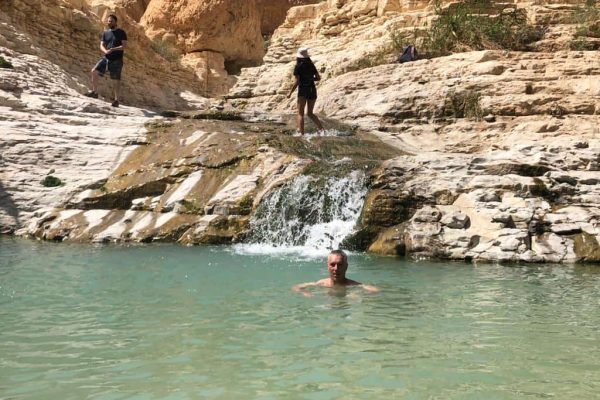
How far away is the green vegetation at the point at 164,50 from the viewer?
81.0ft

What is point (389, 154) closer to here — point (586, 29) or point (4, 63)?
point (586, 29)

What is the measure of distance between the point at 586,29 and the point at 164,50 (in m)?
16.4

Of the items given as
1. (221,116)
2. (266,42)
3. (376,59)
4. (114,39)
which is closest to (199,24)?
(266,42)

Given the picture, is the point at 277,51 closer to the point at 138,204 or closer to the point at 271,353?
the point at 138,204

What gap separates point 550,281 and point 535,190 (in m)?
2.89

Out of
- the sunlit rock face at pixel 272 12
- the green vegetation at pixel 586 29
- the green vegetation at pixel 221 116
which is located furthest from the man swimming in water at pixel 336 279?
the sunlit rock face at pixel 272 12

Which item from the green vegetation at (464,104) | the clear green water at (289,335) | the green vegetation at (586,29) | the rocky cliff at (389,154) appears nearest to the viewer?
the clear green water at (289,335)

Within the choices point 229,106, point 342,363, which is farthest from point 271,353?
point 229,106

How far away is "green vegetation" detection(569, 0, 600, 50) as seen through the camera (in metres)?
15.8

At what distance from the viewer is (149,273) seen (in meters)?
6.98

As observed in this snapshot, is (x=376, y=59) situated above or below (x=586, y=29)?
below

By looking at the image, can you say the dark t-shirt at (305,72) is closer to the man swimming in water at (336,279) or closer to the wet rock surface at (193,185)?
the wet rock surface at (193,185)

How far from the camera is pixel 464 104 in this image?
584 inches

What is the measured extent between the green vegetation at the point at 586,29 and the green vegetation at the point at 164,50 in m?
15.6
